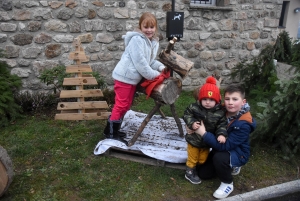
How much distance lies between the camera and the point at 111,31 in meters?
5.88

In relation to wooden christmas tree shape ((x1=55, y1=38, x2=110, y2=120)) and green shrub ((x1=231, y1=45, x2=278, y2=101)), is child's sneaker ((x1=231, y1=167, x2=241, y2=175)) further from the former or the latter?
green shrub ((x1=231, y1=45, x2=278, y2=101))

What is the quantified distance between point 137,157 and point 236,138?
4.47 feet

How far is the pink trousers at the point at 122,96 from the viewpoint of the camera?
12.6 ft

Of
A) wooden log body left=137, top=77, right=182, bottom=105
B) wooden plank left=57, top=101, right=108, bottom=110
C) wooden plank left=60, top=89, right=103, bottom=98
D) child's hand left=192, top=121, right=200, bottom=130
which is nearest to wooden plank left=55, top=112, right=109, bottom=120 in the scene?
wooden plank left=57, top=101, right=108, bottom=110

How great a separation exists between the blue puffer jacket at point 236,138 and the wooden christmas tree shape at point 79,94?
239cm

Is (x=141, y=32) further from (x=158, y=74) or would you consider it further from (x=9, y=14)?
(x=9, y=14)

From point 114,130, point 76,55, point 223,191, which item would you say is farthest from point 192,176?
point 76,55

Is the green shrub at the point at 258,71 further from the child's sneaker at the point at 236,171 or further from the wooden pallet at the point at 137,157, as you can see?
the wooden pallet at the point at 137,157

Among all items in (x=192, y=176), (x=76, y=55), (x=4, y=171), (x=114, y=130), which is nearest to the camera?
(x=4, y=171)

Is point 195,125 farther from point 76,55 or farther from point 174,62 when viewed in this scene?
point 76,55

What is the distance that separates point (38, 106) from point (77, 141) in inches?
57.0

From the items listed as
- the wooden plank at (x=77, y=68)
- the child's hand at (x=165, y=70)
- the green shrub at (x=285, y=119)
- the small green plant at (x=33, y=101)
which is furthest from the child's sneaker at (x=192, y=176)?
the small green plant at (x=33, y=101)

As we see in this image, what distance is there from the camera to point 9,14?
5125 millimetres

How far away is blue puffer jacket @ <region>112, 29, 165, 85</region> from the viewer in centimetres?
355
